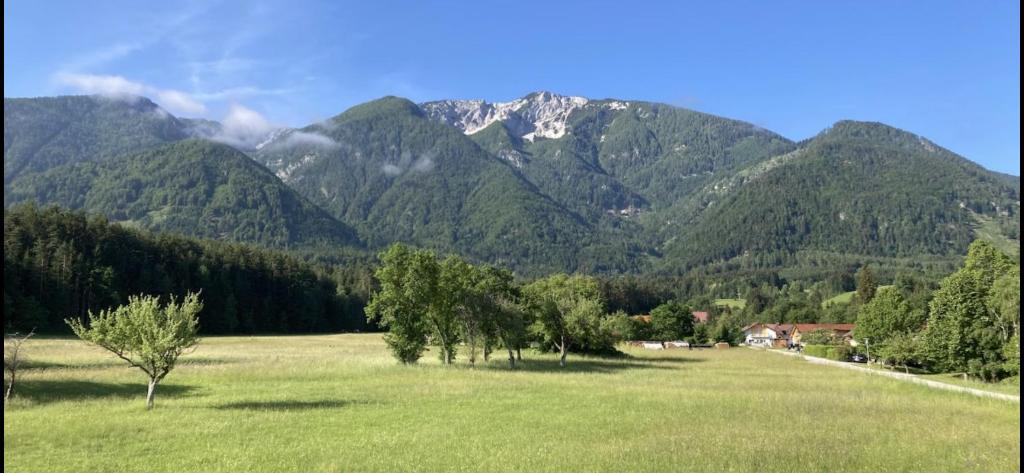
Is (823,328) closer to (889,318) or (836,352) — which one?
(836,352)

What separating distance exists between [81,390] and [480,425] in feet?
83.3

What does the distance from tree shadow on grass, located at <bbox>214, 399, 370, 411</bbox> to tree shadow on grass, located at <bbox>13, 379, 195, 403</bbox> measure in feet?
19.1

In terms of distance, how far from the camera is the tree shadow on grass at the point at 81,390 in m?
32.5

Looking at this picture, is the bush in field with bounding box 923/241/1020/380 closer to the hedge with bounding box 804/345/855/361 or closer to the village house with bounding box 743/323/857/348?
the hedge with bounding box 804/345/855/361

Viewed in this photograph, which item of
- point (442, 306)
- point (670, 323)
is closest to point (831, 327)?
point (670, 323)

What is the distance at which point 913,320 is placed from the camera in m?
84.9

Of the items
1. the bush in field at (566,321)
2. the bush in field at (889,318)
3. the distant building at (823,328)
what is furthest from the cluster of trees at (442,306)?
the distant building at (823,328)

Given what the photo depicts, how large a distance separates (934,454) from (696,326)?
493 ft

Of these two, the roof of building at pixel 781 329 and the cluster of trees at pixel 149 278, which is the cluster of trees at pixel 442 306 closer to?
the cluster of trees at pixel 149 278

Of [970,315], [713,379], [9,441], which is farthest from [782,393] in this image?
[9,441]

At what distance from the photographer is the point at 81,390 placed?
35250 millimetres

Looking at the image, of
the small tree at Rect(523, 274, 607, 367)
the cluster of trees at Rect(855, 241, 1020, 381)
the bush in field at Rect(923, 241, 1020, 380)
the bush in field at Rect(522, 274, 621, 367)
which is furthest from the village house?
the small tree at Rect(523, 274, 607, 367)

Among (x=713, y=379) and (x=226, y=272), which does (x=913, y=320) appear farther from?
(x=226, y=272)

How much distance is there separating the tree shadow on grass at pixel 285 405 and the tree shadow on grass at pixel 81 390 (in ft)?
19.1
